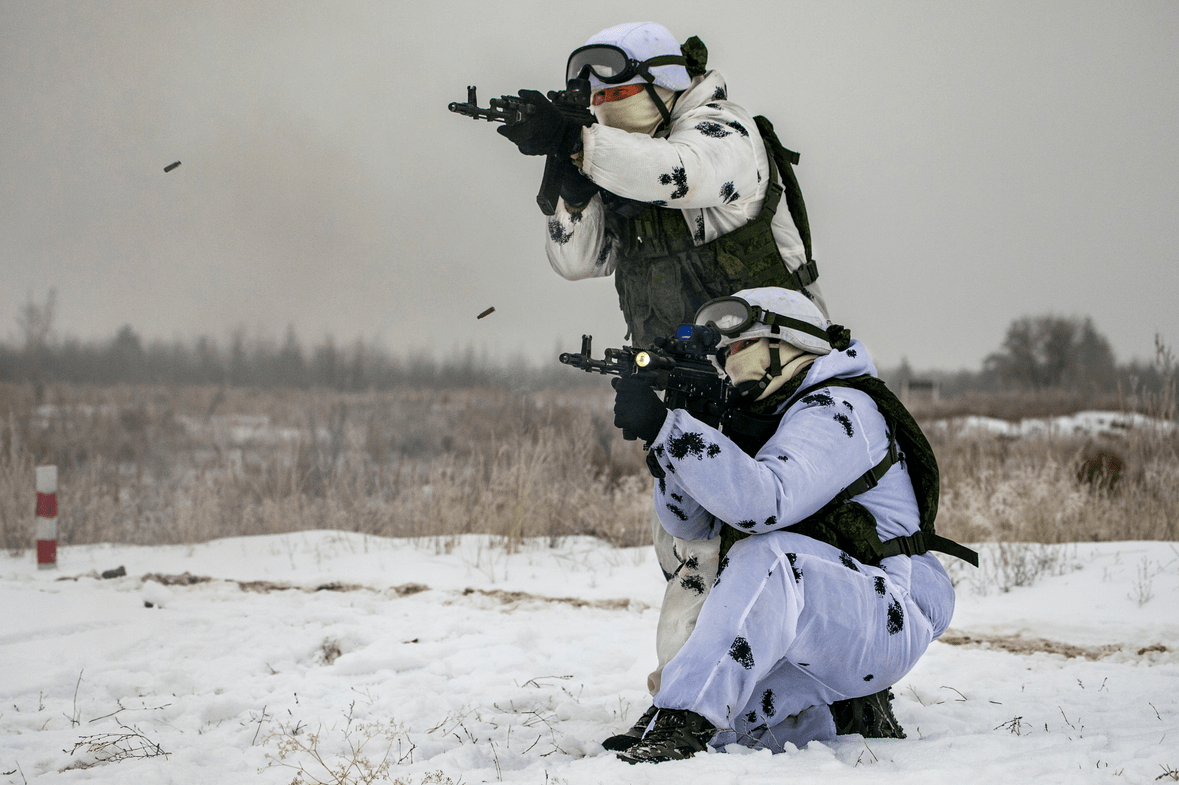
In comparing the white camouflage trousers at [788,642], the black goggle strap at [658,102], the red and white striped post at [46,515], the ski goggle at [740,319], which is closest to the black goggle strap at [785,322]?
the ski goggle at [740,319]

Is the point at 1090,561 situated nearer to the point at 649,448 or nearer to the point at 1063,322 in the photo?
the point at 649,448

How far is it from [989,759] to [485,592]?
10.8 feet

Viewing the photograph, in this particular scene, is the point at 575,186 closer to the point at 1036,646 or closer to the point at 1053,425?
the point at 1036,646

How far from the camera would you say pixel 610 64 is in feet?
7.48

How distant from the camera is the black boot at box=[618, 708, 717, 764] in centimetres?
171

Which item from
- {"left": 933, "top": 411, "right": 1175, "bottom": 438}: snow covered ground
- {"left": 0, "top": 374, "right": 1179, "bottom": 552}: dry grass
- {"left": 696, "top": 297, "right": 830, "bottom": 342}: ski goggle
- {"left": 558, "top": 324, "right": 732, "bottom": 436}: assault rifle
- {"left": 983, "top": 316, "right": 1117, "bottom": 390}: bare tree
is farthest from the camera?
{"left": 983, "top": 316, "right": 1117, "bottom": 390}: bare tree

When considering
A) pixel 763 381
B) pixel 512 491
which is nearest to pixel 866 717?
pixel 763 381

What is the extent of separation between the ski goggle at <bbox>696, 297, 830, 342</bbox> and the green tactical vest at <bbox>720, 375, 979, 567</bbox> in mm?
160

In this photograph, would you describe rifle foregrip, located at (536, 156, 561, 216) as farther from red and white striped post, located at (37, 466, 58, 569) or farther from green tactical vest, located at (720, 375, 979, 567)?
red and white striped post, located at (37, 466, 58, 569)

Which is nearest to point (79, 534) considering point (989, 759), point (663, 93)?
point (663, 93)

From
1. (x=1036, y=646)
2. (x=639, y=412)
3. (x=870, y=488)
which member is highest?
(x=639, y=412)

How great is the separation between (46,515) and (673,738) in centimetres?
540

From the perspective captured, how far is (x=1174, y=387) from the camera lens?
595 centimetres

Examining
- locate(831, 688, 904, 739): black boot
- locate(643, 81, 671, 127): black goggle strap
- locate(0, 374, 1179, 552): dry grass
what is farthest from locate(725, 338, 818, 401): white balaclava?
locate(0, 374, 1179, 552): dry grass
